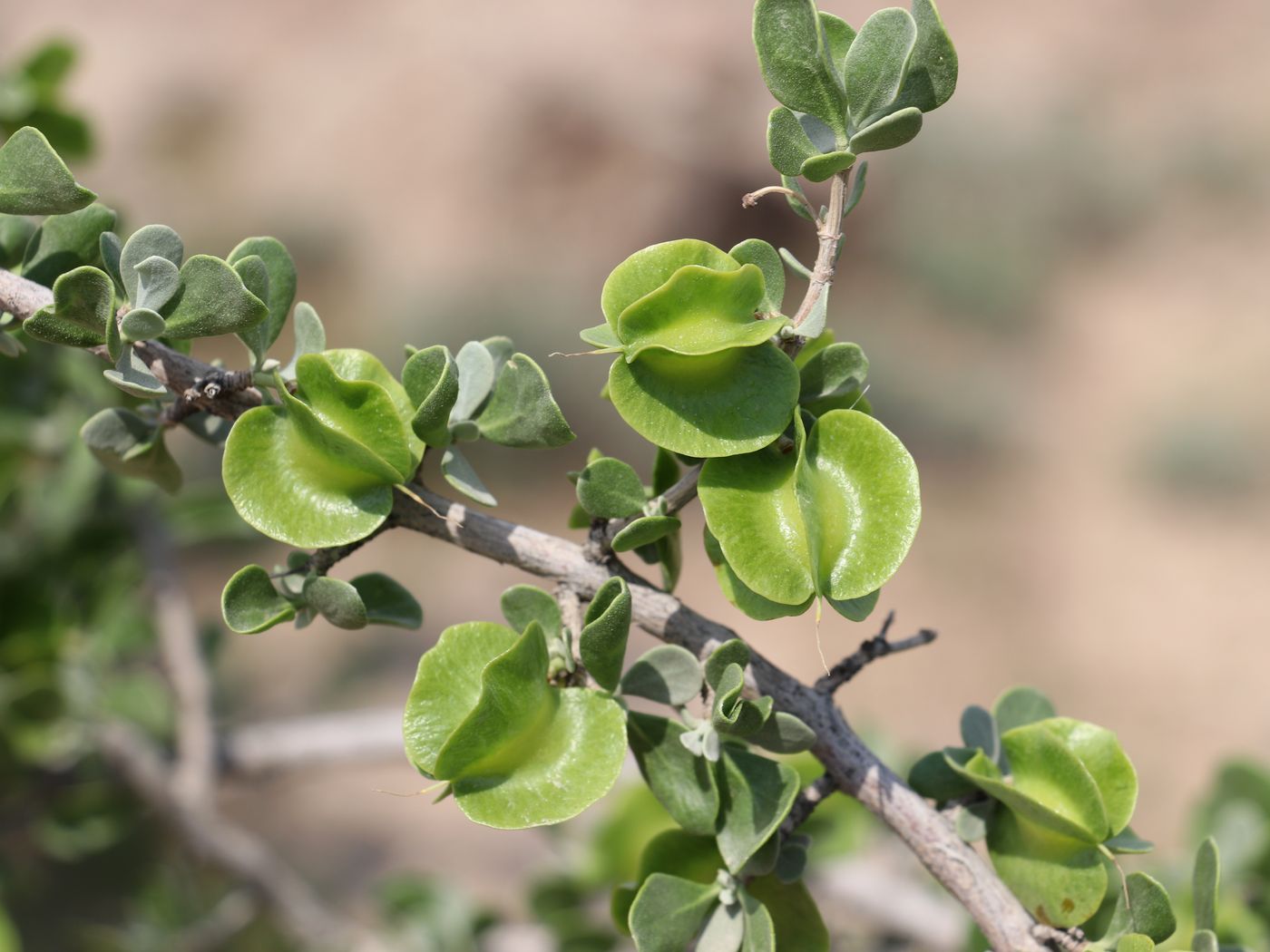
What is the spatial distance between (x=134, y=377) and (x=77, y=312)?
0.18ft

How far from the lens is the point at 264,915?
202 cm

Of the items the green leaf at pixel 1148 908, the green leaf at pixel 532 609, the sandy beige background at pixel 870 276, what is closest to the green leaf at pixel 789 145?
the green leaf at pixel 532 609

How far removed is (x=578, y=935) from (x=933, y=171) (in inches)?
329

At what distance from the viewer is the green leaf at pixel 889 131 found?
2.12ft

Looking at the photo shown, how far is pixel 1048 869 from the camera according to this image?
2.60ft

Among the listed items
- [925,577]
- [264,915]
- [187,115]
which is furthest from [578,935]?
[187,115]

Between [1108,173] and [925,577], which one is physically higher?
[1108,173]

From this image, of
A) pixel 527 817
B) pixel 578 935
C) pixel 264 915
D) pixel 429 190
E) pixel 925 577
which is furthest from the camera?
pixel 429 190

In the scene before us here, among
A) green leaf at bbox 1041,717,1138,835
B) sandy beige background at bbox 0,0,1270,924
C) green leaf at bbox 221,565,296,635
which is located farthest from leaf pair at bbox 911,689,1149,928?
sandy beige background at bbox 0,0,1270,924

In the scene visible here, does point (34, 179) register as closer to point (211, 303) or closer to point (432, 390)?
point (211, 303)

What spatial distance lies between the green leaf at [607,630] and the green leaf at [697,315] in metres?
0.15

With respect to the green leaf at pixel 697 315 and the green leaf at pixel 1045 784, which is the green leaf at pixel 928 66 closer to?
the green leaf at pixel 697 315

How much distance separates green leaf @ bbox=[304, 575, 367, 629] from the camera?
707 millimetres

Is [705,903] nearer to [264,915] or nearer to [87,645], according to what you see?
[87,645]
